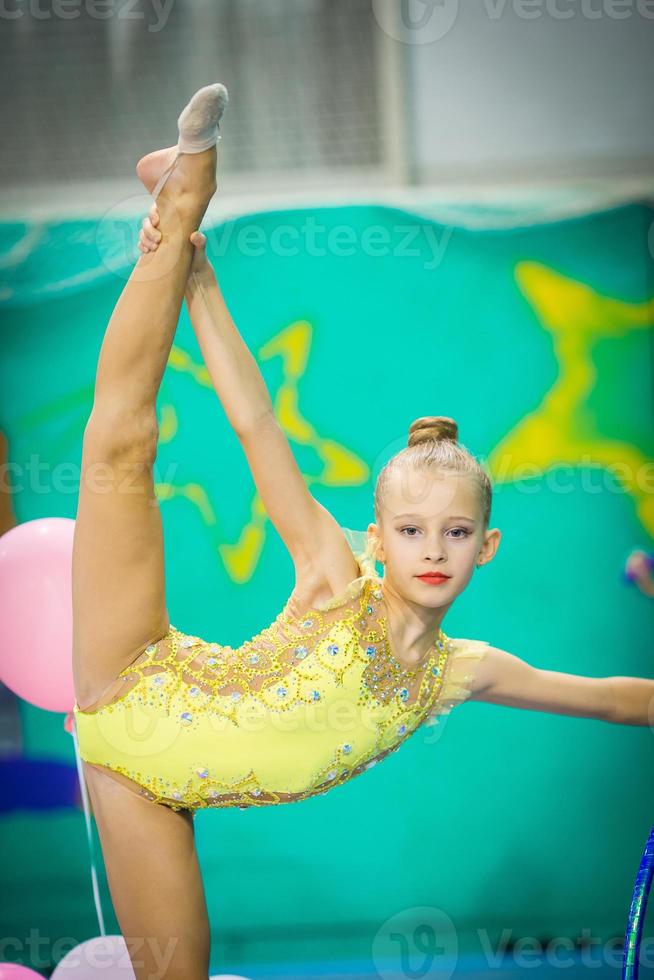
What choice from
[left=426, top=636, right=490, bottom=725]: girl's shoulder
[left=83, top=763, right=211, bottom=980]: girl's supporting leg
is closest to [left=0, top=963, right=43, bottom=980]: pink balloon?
[left=83, top=763, right=211, bottom=980]: girl's supporting leg

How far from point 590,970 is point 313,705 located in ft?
5.30

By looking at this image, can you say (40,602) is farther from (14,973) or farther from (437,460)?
(437,460)

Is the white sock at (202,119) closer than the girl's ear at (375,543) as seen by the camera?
Yes

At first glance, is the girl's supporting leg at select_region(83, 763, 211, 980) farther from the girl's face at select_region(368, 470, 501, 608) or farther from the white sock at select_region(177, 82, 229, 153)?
the white sock at select_region(177, 82, 229, 153)

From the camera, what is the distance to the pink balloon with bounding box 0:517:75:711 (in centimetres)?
256

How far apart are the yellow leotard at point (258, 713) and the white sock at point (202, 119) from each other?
2.78ft

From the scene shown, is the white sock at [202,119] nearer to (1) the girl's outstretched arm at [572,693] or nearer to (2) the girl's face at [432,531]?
(2) the girl's face at [432,531]

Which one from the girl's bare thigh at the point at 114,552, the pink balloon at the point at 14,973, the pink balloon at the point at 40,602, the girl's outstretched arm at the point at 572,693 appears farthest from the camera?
the pink balloon at the point at 40,602

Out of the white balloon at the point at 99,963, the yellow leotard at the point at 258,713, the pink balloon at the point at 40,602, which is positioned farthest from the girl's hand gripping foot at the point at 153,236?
the white balloon at the point at 99,963

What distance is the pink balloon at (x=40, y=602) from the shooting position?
8.39 feet

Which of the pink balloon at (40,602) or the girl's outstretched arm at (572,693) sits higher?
the pink balloon at (40,602)

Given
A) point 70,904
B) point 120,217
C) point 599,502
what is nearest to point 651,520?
point 599,502

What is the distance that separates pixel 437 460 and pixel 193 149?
71 centimetres

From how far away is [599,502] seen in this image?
3.33 m
